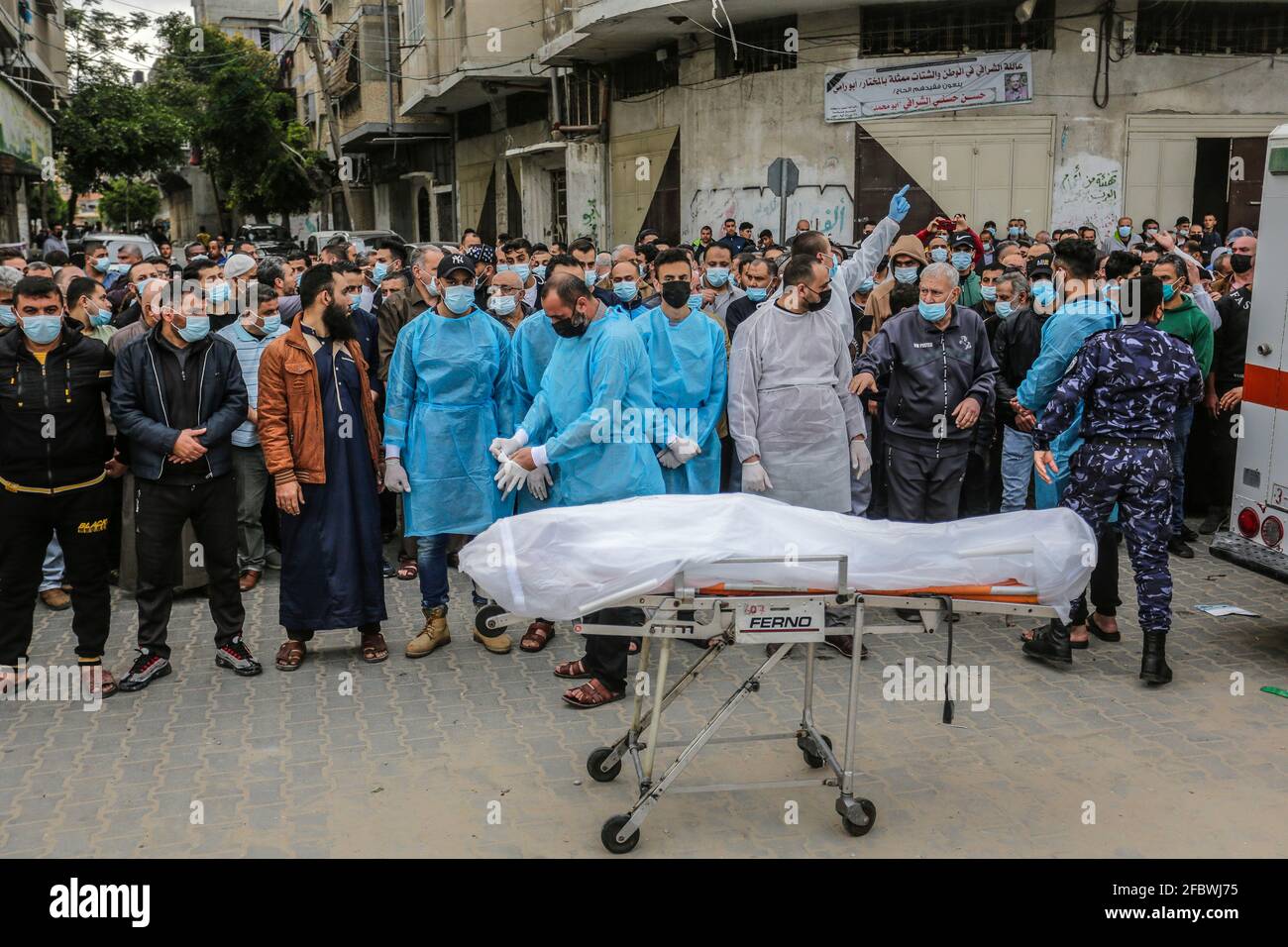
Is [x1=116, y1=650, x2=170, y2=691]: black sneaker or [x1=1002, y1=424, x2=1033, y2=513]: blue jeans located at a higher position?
[x1=1002, y1=424, x2=1033, y2=513]: blue jeans

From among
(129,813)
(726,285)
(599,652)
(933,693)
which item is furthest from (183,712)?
(726,285)

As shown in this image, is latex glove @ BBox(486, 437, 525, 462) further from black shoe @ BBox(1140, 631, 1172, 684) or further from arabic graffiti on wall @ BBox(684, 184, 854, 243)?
arabic graffiti on wall @ BBox(684, 184, 854, 243)

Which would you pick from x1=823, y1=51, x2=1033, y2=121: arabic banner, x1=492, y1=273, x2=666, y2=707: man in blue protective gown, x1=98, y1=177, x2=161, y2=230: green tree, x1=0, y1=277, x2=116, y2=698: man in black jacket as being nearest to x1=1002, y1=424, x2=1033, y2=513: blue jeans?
x1=492, y1=273, x2=666, y2=707: man in blue protective gown

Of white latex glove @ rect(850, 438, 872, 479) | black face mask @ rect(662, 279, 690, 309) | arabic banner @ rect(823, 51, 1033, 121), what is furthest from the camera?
arabic banner @ rect(823, 51, 1033, 121)

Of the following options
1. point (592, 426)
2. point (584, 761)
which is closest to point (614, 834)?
point (584, 761)

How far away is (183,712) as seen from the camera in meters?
5.68

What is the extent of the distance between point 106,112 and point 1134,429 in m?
36.4

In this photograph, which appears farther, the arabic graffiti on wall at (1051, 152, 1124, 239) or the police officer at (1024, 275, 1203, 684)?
the arabic graffiti on wall at (1051, 152, 1124, 239)

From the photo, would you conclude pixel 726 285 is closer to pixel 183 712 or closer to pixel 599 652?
pixel 599 652

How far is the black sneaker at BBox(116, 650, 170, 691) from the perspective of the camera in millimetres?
5957

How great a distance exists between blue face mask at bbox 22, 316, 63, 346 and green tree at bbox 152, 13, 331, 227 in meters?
34.3

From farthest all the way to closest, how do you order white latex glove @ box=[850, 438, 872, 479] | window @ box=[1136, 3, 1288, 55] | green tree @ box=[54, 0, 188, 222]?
1. green tree @ box=[54, 0, 188, 222]
2. window @ box=[1136, 3, 1288, 55]
3. white latex glove @ box=[850, 438, 872, 479]

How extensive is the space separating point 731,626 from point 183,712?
10.2ft

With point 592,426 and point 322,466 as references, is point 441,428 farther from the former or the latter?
point 592,426
